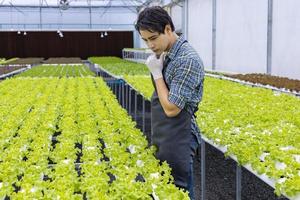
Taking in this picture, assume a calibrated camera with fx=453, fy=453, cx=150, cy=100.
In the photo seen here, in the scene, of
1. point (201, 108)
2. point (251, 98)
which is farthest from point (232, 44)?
point (201, 108)

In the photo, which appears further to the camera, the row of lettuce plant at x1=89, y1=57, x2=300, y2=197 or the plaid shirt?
the row of lettuce plant at x1=89, y1=57, x2=300, y2=197

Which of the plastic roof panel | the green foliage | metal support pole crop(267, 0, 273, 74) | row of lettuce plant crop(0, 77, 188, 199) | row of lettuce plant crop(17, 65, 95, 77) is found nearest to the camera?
row of lettuce plant crop(0, 77, 188, 199)

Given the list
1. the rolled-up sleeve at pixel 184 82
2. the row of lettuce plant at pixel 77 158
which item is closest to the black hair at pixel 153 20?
the rolled-up sleeve at pixel 184 82

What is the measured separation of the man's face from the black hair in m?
0.03

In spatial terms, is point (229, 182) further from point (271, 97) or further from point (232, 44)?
point (232, 44)

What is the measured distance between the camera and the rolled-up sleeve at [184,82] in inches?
108

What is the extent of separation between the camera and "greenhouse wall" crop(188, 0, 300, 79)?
12.3 meters

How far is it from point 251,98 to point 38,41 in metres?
35.6

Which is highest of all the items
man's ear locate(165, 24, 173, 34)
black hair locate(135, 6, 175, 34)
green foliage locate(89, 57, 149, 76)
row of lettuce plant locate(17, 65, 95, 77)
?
black hair locate(135, 6, 175, 34)

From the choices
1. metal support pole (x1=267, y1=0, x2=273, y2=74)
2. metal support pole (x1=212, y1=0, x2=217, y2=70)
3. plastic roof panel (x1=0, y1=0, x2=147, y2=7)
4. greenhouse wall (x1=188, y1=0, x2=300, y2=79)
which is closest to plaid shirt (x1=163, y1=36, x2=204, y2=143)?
greenhouse wall (x1=188, y1=0, x2=300, y2=79)

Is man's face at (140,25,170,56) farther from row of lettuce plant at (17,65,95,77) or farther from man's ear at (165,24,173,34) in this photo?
row of lettuce plant at (17,65,95,77)

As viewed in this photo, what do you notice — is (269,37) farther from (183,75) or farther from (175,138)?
(183,75)

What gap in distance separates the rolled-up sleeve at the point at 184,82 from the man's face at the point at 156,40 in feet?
0.52

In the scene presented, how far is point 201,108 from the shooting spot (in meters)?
6.09
